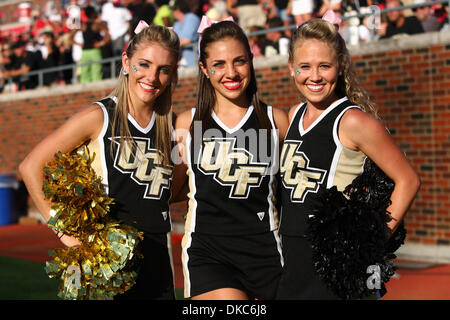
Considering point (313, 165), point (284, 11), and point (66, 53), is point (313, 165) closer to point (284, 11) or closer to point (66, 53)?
point (284, 11)

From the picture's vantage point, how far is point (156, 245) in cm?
361

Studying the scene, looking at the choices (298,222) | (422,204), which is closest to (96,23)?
(422,204)

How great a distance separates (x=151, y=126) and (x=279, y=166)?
770mm

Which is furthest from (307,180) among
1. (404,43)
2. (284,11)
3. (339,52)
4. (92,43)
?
(92,43)

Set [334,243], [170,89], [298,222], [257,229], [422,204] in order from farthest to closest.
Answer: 1. [422,204]
2. [170,89]
3. [257,229]
4. [298,222]
5. [334,243]

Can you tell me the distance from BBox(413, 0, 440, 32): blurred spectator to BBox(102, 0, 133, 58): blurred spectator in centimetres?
573

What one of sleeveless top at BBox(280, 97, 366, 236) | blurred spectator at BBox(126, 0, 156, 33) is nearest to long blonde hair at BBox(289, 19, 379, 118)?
sleeveless top at BBox(280, 97, 366, 236)

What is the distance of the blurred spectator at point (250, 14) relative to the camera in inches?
422

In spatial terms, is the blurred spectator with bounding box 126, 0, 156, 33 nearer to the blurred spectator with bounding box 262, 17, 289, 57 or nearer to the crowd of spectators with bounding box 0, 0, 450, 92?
the crowd of spectators with bounding box 0, 0, 450, 92

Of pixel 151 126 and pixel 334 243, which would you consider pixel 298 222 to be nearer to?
pixel 334 243

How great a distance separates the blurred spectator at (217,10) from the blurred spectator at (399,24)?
3.09m

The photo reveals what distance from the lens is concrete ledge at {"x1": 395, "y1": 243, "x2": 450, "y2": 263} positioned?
7.99 m

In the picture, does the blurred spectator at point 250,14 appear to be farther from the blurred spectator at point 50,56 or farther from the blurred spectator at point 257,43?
the blurred spectator at point 50,56

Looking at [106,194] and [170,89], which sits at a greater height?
[170,89]
